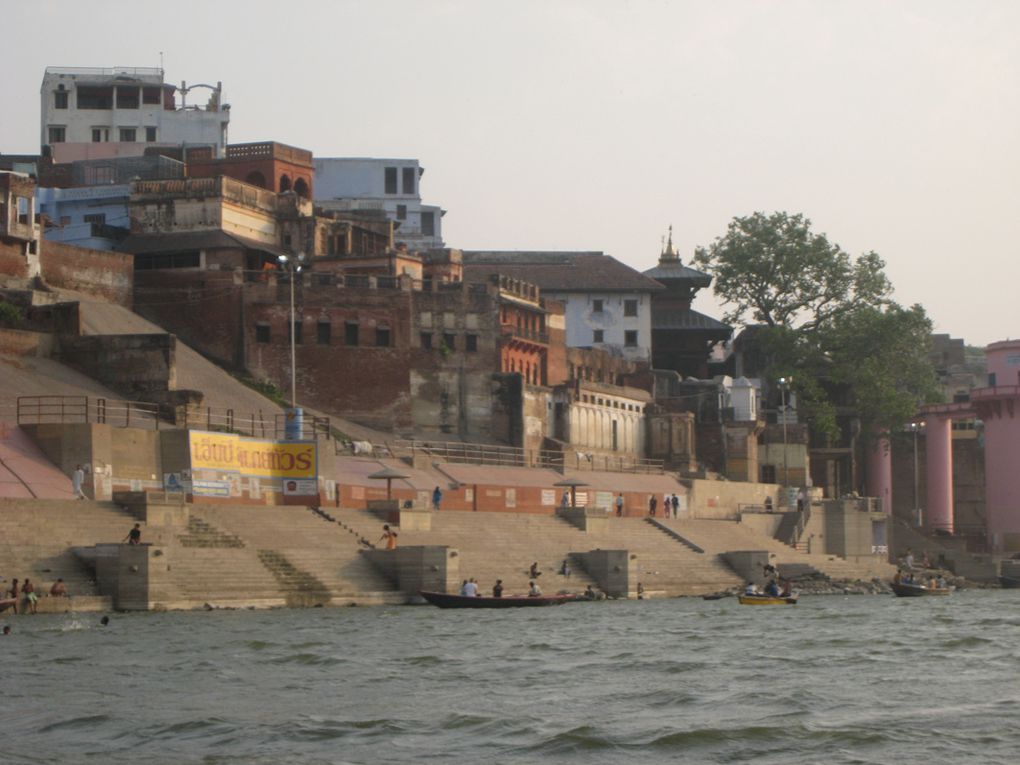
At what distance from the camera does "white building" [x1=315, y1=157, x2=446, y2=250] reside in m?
108

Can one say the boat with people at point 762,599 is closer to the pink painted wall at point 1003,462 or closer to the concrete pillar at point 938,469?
the pink painted wall at point 1003,462

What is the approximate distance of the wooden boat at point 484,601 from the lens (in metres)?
52.6

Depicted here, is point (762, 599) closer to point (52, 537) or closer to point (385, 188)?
point (52, 537)

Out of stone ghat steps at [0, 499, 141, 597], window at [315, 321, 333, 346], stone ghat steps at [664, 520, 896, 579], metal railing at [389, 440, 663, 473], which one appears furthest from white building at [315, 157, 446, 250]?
stone ghat steps at [0, 499, 141, 597]

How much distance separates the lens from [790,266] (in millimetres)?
103625

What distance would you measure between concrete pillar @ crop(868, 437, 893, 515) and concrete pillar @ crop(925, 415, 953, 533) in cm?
332

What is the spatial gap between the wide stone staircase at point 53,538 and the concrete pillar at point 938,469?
5944 cm

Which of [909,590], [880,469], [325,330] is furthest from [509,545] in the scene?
[880,469]

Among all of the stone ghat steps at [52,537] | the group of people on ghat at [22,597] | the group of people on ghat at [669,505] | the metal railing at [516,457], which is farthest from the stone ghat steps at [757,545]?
the group of people on ghat at [22,597]

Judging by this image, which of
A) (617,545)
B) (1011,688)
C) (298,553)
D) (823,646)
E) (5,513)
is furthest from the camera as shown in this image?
(617,545)

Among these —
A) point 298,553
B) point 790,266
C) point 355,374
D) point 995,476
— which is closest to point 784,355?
point 790,266

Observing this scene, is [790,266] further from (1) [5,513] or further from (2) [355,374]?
(1) [5,513]

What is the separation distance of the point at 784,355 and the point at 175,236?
113ft

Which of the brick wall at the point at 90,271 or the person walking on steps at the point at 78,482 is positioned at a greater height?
the brick wall at the point at 90,271
